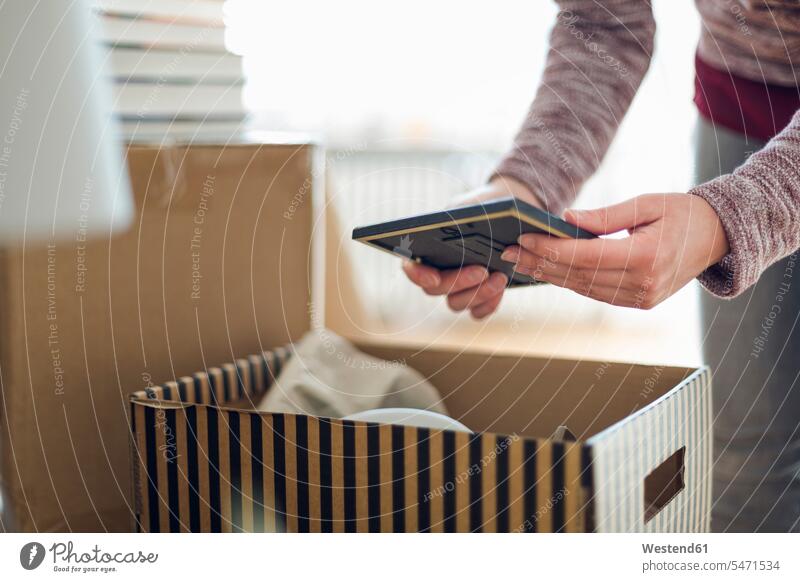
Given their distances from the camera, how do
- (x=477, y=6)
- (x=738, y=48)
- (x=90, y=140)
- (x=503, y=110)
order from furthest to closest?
1. (x=503, y=110)
2. (x=477, y=6)
3. (x=738, y=48)
4. (x=90, y=140)

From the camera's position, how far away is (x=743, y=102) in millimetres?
632

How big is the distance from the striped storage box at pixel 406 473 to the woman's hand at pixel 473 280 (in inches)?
5.9

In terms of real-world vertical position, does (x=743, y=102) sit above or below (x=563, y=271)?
above

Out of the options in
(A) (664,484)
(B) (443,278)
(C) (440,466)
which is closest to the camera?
(C) (440,466)

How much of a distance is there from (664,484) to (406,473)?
0.19 m

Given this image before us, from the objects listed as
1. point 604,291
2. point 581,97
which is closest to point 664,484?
point 604,291

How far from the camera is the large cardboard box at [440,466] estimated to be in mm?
383

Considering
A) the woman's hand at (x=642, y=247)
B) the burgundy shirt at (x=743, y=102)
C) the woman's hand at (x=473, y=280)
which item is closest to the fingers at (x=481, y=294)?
the woman's hand at (x=473, y=280)

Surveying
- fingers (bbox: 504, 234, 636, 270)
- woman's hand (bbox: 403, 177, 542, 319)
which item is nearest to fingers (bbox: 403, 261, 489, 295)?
woman's hand (bbox: 403, 177, 542, 319)

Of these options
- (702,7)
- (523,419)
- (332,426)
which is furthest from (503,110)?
(332,426)

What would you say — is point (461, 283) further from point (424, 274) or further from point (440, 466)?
point (440, 466)
